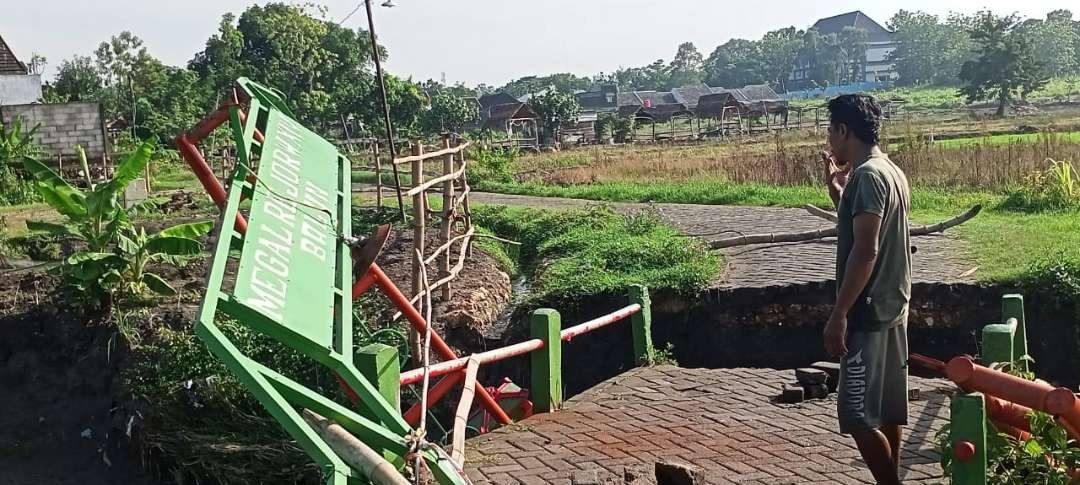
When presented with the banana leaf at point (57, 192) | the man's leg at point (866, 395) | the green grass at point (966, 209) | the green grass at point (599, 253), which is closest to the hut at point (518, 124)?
the green grass at point (966, 209)

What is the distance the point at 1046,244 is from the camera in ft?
32.6

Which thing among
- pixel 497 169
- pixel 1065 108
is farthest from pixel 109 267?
pixel 1065 108

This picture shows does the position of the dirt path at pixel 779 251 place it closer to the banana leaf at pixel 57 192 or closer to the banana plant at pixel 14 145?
the banana leaf at pixel 57 192

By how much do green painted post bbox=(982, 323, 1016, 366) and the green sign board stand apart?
10.4ft

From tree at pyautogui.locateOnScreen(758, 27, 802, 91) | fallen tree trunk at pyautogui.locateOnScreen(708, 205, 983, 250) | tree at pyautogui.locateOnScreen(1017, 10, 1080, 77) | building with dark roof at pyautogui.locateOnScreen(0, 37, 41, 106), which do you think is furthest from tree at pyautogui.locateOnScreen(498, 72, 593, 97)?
fallen tree trunk at pyautogui.locateOnScreen(708, 205, 983, 250)

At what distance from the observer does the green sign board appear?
263cm

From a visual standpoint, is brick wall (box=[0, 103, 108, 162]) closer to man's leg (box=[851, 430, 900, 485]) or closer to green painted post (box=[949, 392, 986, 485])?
man's leg (box=[851, 430, 900, 485])

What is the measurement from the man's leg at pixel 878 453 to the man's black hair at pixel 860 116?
3.86 ft

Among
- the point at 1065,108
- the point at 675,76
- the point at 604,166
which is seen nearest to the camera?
the point at 604,166

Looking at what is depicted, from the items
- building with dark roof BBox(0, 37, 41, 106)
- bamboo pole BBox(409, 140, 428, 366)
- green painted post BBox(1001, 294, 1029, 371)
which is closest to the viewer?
green painted post BBox(1001, 294, 1029, 371)

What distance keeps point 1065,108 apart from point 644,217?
4394 centimetres

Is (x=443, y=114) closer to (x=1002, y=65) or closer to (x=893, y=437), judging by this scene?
(x=1002, y=65)

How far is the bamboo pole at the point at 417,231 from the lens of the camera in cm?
717

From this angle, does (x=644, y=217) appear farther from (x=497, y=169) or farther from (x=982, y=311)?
(x=497, y=169)
